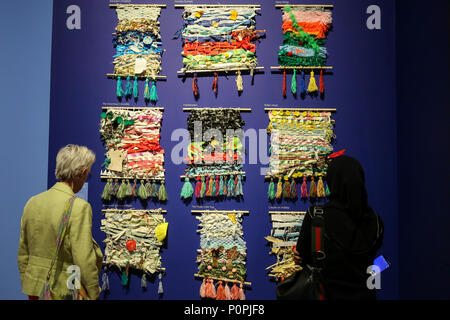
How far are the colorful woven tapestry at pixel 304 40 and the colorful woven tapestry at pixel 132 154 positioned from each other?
52.2 inches

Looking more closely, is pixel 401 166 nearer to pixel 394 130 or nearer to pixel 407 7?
pixel 394 130

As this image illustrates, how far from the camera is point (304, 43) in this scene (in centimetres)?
315

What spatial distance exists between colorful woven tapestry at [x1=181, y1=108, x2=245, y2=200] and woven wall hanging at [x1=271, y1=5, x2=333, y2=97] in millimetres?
609

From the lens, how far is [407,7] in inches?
118

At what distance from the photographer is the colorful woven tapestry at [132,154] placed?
312 centimetres

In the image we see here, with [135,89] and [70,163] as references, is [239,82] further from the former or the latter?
[70,163]

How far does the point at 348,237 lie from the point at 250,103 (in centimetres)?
166

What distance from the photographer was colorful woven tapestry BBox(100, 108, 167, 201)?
10.2ft

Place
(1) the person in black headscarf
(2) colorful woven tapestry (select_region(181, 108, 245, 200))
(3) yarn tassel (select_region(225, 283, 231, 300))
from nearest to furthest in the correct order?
(1) the person in black headscarf
(3) yarn tassel (select_region(225, 283, 231, 300))
(2) colorful woven tapestry (select_region(181, 108, 245, 200))

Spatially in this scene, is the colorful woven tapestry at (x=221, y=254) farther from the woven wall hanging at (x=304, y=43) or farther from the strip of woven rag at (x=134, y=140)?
the woven wall hanging at (x=304, y=43)

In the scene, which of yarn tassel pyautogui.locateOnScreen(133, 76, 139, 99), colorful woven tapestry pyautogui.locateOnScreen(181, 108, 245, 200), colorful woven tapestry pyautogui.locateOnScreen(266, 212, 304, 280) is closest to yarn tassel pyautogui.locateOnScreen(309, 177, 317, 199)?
colorful woven tapestry pyautogui.locateOnScreen(266, 212, 304, 280)

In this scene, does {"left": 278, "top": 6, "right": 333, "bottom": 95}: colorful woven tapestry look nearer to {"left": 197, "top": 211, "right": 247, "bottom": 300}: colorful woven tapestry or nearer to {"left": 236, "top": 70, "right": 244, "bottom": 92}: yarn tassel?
{"left": 236, "top": 70, "right": 244, "bottom": 92}: yarn tassel

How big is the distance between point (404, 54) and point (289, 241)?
6.54 ft

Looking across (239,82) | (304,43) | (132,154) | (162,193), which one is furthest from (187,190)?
(304,43)
